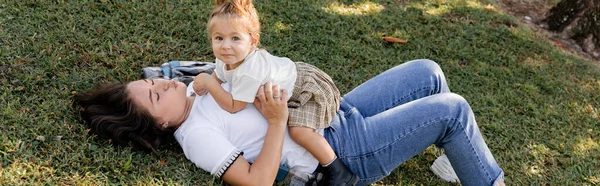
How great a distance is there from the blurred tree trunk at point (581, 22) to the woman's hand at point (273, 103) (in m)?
4.58

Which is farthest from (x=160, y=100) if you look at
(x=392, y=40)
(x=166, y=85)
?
(x=392, y=40)

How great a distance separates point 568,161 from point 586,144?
1.29ft

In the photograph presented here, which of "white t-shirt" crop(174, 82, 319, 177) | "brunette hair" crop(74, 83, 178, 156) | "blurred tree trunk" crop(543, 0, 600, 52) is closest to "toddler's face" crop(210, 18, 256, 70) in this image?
"white t-shirt" crop(174, 82, 319, 177)

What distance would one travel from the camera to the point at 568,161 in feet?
12.7

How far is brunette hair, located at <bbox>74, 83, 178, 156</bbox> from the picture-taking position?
115 inches

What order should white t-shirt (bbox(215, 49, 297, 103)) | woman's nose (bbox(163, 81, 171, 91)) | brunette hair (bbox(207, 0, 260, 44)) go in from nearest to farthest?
brunette hair (bbox(207, 0, 260, 44)) < white t-shirt (bbox(215, 49, 297, 103)) < woman's nose (bbox(163, 81, 171, 91))

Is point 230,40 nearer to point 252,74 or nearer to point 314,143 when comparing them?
point 252,74

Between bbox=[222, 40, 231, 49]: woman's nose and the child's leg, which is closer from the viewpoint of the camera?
bbox=[222, 40, 231, 49]: woman's nose

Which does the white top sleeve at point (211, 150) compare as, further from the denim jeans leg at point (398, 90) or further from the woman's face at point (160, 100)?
the denim jeans leg at point (398, 90)

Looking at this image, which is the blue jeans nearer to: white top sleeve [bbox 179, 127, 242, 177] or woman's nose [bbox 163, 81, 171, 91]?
white top sleeve [bbox 179, 127, 242, 177]

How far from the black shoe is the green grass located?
55 cm

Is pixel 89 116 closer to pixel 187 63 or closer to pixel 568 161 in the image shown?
pixel 187 63

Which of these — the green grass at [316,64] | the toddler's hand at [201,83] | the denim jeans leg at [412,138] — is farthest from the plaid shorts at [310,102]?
the green grass at [316,64]

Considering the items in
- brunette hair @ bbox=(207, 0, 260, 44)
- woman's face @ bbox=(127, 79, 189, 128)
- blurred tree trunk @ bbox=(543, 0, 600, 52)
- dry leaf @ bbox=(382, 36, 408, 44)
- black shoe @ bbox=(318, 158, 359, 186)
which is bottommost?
blurred tree trunk @ bbox=(543, 0, 600, 52)
